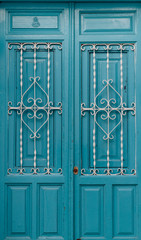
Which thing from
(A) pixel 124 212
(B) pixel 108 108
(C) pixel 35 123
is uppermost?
(B) pixel 108 108

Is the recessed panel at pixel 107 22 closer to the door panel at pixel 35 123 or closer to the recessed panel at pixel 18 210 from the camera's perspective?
the door panel at pixel 35 123

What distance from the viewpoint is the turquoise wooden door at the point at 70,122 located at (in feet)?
10.3

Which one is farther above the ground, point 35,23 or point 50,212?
point 35,23

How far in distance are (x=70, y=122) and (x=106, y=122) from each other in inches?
16.5

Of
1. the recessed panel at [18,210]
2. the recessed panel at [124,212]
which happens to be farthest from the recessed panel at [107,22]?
the recessed panel at [18,210]

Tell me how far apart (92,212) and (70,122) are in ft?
3.52

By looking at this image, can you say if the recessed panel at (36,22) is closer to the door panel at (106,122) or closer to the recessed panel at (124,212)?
the door panel at (106,122)

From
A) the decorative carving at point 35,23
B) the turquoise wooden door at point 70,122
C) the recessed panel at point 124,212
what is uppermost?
the decorative carving at point 35,23

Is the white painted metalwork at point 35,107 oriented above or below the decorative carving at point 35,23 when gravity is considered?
below

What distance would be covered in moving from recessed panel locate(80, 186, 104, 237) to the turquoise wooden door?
0.04 feet

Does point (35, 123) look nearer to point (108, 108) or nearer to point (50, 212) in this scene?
point (108, 108)

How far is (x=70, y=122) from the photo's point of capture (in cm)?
316

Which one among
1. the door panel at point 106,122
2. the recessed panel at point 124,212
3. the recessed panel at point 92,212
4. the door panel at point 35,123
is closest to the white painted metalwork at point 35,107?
the door panel at point 35,123

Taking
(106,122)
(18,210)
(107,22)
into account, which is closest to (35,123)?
(106,122)
